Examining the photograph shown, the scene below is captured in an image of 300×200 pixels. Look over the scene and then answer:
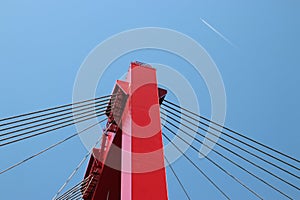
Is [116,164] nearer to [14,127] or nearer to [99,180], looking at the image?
[99,180]

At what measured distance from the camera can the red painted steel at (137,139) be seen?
13.3 ft

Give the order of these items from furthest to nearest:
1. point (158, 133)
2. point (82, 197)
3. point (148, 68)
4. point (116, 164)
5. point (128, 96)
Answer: point (82, 197), point (116, 164), point (148, 68), point (128, 96), point (158, 133)

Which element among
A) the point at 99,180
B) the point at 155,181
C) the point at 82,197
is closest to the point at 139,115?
the point at 155,181

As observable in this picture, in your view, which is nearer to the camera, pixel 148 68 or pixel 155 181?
pixel 155 181

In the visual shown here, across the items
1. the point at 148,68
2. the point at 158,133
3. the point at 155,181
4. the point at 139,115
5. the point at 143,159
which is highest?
the point at 148,68

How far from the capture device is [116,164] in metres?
7.31

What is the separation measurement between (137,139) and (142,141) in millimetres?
82

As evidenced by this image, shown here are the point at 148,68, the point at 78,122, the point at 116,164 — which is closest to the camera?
the point at 148,68

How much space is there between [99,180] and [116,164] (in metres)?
0.71

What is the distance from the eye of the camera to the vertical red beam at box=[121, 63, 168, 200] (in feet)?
13.2

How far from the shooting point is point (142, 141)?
4.61m

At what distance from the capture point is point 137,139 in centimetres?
462

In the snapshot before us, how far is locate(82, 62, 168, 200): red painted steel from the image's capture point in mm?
4047

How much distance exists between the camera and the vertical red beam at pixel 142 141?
4016 millimetres
